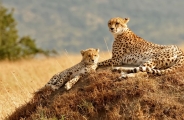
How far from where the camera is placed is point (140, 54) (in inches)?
340

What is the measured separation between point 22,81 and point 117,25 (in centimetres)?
420

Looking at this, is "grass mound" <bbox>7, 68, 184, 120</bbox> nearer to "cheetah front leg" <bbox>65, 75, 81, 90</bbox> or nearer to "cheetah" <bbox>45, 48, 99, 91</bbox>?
"cheetah front leg" <bbox>65, 75, 81, 90</bbox>

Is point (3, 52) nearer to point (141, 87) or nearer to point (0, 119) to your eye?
point (0, 119)

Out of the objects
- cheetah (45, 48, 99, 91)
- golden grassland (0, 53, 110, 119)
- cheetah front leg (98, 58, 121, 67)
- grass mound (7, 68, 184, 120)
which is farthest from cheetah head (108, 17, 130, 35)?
golden grassland (0, 53, 110, 119)

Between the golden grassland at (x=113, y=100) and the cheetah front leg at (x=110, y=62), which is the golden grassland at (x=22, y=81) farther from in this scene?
the cheetah front leg at (x=110, y=62)

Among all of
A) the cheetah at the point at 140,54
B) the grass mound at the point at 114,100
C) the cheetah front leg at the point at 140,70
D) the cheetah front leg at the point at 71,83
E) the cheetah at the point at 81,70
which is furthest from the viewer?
the cheetah at the point at 81,70

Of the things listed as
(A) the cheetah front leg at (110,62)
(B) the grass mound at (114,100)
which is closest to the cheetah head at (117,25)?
(A) the cheetah front leg at (110,62)

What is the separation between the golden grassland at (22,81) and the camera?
8977 millimetres

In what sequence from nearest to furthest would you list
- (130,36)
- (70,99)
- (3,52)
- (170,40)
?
(70,99) < (130,36) < (3,52) < (170,40)

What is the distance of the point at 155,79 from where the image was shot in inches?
303

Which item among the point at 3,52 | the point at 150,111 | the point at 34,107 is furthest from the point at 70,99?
the point at 3,52

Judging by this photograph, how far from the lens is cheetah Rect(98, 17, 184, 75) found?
26.5ft

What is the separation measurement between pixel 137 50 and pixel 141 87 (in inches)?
59.8

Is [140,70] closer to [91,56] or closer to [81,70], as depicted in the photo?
[91,56]
